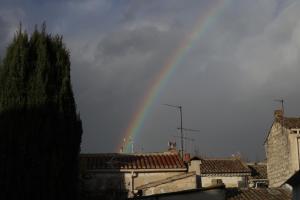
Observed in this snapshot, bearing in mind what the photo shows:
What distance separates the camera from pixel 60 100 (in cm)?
2005

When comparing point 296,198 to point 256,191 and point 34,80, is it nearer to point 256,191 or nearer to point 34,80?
point 256,191

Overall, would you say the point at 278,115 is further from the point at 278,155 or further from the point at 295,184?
the point at 295,184

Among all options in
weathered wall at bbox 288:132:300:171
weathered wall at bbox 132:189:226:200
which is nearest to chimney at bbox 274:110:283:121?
weathered wall at bbox 288:132:300:171

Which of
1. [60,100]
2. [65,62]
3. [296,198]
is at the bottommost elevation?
[296,198]

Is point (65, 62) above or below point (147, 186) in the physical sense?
above

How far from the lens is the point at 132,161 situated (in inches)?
1325

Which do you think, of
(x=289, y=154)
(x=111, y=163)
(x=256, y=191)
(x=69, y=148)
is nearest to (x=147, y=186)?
(x=111, y=163)

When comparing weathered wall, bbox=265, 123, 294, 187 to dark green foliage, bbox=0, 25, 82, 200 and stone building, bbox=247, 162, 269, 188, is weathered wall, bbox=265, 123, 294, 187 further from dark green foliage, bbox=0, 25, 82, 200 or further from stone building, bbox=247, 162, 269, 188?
dark green foliage, bbox=0, 25, 82, 200

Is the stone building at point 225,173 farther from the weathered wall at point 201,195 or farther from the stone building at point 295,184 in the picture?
the weathered wall at point 201,195

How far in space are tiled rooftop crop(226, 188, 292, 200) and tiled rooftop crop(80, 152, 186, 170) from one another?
4.37m

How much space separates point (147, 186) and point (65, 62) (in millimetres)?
12459

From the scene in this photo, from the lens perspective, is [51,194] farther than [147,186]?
No

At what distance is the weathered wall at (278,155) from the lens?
4100 centimetres

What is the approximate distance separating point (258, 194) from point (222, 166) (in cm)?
1738
